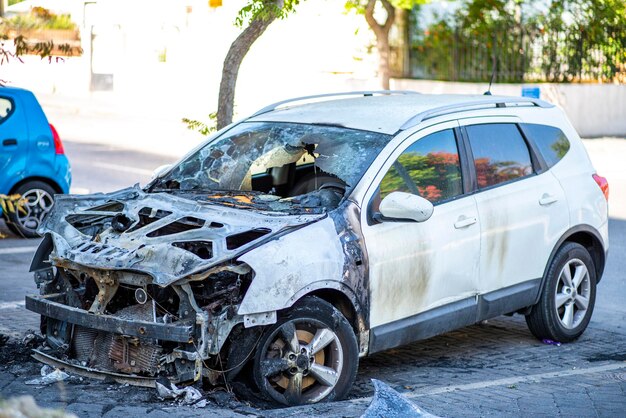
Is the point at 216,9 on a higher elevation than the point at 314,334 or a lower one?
higher

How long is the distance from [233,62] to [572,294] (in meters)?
4.05

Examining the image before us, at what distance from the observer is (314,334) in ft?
19.7

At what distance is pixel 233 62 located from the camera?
10.2 meters

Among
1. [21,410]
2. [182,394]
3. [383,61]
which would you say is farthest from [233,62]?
[383,61]

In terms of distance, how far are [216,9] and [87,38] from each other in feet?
16.1

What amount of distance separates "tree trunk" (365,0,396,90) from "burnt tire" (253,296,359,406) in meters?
17.4

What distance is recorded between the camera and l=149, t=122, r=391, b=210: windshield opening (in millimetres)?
6711

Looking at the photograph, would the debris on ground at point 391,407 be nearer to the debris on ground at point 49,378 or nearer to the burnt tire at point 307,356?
the burnt tire at point 307,356

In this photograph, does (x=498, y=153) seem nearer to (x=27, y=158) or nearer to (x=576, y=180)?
(x=576, y=180)

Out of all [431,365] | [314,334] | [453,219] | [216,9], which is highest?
[216,9]

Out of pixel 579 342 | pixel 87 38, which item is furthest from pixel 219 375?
pixel 87 38

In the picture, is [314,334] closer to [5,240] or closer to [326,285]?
[326,285]

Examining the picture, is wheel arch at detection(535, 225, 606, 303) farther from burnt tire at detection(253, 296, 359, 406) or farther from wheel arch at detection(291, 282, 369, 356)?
burnt tire at detection(253, 296, 359, 406)

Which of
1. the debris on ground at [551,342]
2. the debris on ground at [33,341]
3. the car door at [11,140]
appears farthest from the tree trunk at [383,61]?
the debris on ground at [33,341]
